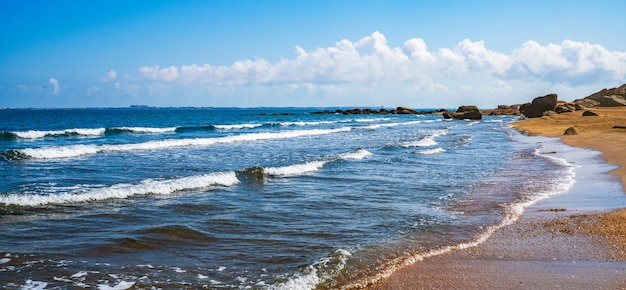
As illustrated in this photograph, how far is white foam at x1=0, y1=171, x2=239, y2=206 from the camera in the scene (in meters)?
10.7

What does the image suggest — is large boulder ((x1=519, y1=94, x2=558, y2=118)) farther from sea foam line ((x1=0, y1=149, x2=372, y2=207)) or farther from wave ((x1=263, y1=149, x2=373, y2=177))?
sea foam line ((x1=0, y1=149, x2=372, y2=207))

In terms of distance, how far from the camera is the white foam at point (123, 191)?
1066 cm

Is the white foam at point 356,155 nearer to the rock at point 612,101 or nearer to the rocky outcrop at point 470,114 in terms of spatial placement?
the rocky outcrop at point 470,114

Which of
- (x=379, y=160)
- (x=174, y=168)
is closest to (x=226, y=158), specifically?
(x=174, y=168)

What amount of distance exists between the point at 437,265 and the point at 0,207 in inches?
353

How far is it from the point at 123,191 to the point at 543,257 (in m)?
9.54

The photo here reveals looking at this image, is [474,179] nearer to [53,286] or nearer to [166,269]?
[166,269]

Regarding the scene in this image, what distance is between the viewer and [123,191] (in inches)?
471

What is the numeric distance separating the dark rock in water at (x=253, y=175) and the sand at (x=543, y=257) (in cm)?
787

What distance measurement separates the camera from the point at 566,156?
2084cm

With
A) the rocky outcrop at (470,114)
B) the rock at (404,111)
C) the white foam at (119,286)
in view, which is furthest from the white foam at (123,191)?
the rock at (404,111)

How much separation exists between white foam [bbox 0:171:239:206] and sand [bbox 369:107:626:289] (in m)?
8.05

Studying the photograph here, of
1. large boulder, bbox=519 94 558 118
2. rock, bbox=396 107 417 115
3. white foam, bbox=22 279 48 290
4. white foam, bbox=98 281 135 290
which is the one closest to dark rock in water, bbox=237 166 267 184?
white foam, bbox=98 281 135 290

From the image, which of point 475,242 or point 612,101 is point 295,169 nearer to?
point 475,242
